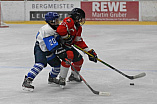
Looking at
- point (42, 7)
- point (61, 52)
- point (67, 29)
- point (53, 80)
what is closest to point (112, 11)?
point (42, 7)

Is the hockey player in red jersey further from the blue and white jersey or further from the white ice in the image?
the white ice

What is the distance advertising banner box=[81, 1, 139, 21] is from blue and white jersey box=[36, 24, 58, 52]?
14.7 meters

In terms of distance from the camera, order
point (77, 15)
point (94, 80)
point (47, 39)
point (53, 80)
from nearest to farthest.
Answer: point (47, 39), point (77, 15), point (53, 80), point (94, 80)

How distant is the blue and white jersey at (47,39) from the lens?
17.3 ft

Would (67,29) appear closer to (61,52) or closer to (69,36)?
(69,36)

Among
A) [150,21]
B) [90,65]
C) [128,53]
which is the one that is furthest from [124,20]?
[90,65]

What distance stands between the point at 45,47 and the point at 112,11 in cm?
1488

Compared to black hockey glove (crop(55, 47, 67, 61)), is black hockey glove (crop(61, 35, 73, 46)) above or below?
above

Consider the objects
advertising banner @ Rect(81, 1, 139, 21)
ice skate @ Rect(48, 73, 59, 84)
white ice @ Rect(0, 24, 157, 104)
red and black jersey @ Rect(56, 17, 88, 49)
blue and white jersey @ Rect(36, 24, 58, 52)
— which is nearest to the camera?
white ice @ Rect(0, 24, 157, 104)

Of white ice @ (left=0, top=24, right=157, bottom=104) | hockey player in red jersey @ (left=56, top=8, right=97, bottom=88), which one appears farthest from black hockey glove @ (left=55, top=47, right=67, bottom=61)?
white ice @ (left=0, top=24, right=157, bottom=104)

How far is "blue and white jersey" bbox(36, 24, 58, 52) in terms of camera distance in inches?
207

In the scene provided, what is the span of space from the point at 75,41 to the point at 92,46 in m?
4.98

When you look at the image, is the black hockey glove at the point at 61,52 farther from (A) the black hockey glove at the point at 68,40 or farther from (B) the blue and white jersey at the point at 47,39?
(A) the black hockey glove at the point at 68,40

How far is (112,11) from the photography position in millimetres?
20062
